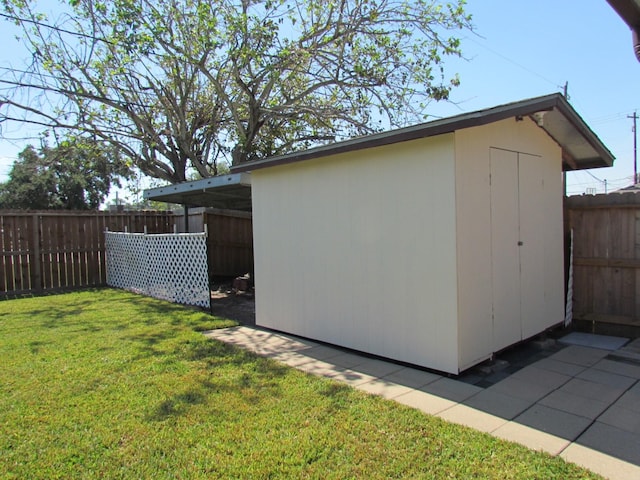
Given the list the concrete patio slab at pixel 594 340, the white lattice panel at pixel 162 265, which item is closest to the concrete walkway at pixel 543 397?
the concrete patio slab at pixel 594 340

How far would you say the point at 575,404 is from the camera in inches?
130

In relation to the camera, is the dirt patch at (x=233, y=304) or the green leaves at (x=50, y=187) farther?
the green leaves at (x=50, y=187)

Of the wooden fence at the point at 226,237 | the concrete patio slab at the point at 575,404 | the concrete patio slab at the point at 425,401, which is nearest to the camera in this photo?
the concrete patio slab at the point at 575,404

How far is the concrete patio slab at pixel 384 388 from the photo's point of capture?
11.7 ft

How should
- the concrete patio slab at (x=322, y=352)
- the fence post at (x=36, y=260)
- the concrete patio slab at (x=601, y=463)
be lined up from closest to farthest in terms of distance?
the concrete patio slab at (x=601, y=463) < the concrete patio slab at (x=322, y=352) < the fence post at (x=36, y=260)

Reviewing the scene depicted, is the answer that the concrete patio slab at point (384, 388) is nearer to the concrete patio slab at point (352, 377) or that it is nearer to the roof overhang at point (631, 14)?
the concrete patio slab at point (352, 377)

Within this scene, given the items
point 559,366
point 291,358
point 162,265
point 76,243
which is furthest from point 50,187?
point 559,366

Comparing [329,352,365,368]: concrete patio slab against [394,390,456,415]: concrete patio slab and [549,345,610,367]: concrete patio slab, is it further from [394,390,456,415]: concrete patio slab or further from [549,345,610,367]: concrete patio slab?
[549,345,610,367]: concrete patio slab

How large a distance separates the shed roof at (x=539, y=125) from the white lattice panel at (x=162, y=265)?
Result: 2.18 metres

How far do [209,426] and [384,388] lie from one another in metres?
1.53

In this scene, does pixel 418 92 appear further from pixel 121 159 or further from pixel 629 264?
pixel 121 159

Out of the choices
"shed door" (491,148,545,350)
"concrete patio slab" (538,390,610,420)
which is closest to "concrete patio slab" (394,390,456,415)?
"concrete patio slab" (538,390,610,420)

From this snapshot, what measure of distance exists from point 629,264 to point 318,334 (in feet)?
12.8

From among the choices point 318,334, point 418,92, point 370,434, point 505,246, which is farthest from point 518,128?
point 418,92
